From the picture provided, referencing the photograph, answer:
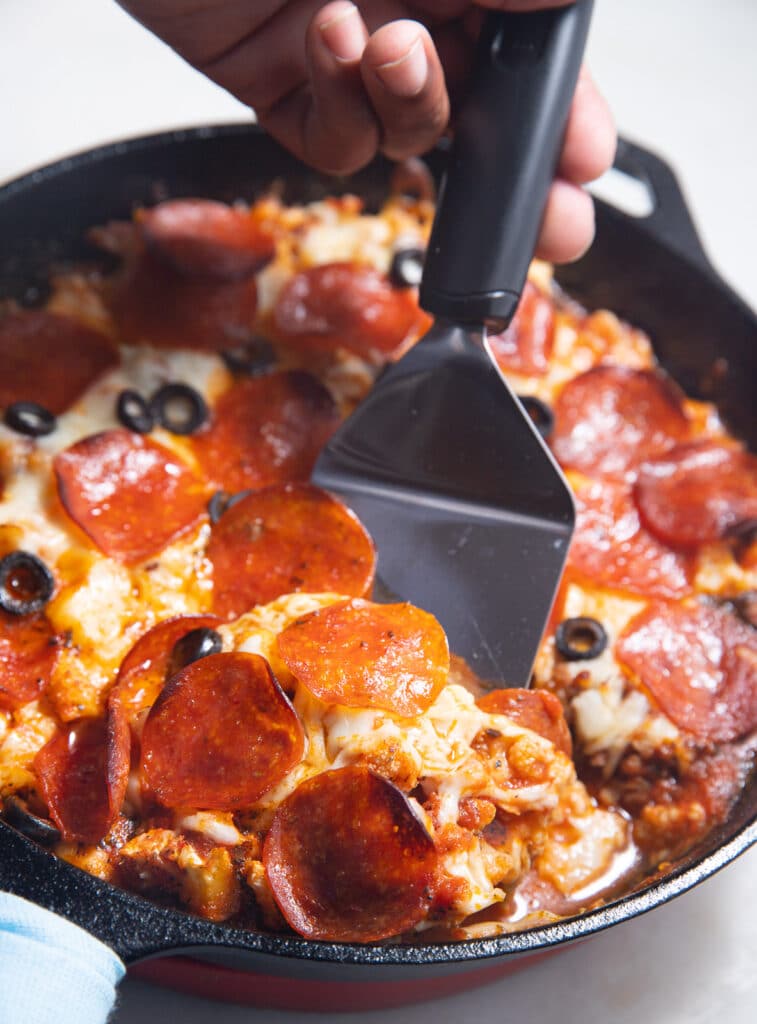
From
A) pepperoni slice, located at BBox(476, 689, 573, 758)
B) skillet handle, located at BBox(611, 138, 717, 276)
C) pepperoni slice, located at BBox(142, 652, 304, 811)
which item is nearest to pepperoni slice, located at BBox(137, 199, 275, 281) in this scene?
skillet handle, located at BBox(611, 138, 717, 276)

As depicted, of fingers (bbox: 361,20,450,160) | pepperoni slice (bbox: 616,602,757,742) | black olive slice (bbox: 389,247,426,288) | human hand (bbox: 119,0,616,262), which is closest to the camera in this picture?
fingers (bbox: 361,20,450,160)

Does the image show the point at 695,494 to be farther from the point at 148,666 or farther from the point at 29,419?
the point at 29,419

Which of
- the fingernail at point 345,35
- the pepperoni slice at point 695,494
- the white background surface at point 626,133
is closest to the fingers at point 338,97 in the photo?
the fingernail at point 345,35

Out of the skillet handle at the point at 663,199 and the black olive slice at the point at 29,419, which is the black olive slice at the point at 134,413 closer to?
the black olive slice at the point at 29,419

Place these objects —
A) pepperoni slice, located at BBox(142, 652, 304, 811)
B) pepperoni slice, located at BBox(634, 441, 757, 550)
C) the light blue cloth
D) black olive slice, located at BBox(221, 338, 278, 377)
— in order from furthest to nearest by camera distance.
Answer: black olive slice, located at BBox(221, 338, 278, 377), pepperoni slice, located at BBox(634, 441, 757, 550), pepperoni slice, located at BBox(142, 652, 304, 811), the light blue cloth

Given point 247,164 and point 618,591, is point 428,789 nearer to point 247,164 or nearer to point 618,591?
point 618,591

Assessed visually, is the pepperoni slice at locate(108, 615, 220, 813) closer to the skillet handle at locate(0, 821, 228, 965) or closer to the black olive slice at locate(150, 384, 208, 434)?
the skillet handle at locate(0, 821, 228, 965)
